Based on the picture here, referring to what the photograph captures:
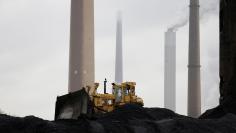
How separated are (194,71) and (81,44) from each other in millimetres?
13003

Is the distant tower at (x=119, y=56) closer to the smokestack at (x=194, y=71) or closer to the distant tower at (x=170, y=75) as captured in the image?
the distant tower at (x=170, y=75)

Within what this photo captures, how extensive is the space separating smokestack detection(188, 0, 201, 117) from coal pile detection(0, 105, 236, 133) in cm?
4126

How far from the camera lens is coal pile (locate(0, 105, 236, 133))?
645 centimetres

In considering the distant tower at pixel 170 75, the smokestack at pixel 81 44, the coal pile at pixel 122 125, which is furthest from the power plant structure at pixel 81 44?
the coal pile at pixel 122 125

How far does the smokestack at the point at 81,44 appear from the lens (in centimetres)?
4338

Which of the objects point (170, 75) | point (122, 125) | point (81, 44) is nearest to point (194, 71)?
point (81, 44)

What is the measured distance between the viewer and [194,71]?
162ft

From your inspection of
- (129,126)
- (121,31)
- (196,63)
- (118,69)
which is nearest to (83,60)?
(196,63)

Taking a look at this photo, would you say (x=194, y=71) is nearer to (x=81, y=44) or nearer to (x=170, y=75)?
(x=81, y=44)

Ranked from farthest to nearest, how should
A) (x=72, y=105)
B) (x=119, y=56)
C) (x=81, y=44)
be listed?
(x=119, y=56) → (x=81, y=44) → (x=72, y=105)

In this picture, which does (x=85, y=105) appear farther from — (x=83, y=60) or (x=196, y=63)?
(x=196, y=63)

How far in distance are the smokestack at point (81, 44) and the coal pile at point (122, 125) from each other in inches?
1377

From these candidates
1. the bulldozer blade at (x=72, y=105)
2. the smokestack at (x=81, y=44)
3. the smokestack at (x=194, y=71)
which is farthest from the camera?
the smokestack at (x=194, y=71)

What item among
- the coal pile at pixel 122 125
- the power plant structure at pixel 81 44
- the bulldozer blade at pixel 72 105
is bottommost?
the coal pile at pixel 122 125
